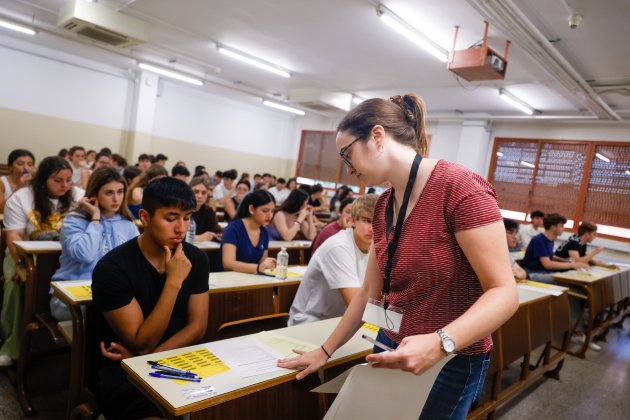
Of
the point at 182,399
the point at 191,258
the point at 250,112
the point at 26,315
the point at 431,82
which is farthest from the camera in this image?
the point at 250,112

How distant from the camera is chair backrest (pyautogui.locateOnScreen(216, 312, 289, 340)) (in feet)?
6.12

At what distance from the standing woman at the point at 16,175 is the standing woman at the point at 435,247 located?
3766 mm

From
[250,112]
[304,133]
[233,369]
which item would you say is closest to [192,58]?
[250,112]

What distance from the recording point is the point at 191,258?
5.44ft

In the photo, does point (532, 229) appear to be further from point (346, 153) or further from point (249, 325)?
point (346, 153)

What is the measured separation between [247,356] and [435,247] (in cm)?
74

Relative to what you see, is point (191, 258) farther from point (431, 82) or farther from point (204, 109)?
point (204, 109)

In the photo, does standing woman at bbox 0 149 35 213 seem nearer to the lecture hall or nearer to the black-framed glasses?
the lecture hall

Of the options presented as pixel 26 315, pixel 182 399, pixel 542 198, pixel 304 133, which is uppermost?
pixel 304 133

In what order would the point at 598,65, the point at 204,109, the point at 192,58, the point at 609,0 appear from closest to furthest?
the point at 609,0 < the point at 598,65 < the point at 192,58 < the point at 204,109

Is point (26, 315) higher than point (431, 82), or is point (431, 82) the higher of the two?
point (431, 82)

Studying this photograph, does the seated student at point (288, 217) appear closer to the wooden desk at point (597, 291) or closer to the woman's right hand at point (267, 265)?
the woman's right hand at point (267, 265)

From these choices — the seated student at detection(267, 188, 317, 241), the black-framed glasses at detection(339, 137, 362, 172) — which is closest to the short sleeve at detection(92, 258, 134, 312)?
the black-framed glasses at detection(339, 137, 362, 172)

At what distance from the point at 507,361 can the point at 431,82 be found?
5.31m
